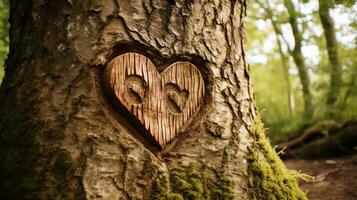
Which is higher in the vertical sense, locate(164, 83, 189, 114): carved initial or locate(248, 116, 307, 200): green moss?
locate(164, 83, 189, 114): carved initial

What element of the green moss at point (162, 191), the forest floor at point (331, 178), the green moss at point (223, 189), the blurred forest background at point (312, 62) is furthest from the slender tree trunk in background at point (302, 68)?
the green moss at point (162, 191)

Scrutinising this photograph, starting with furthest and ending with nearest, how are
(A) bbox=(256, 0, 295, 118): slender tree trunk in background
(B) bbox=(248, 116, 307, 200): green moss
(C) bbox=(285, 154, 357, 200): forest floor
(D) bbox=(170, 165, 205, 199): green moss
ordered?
(A) bbox=(256, 0, 295, 118): slender tree trunk in background → (C) bbox=(285, 154, 357, 200): forest floor → (B) bbox=(248, 116, 307, 200): green moss → (D) bbox=(170, 165, 205, 199): green moss

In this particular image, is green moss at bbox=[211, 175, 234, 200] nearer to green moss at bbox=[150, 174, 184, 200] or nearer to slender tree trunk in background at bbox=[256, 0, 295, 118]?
green moss at bbox=[150, 174, 184, 200]

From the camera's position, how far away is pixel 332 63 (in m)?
7.38

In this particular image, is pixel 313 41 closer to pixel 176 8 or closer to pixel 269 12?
pixel 269 12

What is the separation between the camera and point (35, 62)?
193cm

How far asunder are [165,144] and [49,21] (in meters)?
0.95

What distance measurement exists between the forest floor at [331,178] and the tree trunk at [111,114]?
1.56 metres

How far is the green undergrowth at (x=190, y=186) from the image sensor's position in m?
1.82

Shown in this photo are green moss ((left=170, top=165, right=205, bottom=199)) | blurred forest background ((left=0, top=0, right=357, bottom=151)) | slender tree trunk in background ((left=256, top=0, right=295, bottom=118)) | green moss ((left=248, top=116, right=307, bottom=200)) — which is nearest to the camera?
green moss ((left=170, top=165, right=205, bottom=199))

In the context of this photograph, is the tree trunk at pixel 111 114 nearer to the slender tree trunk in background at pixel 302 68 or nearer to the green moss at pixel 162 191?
the green moss at pixel 162 191

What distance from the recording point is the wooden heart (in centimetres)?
180

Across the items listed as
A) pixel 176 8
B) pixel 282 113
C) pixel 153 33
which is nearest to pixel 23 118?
pixel 153 33

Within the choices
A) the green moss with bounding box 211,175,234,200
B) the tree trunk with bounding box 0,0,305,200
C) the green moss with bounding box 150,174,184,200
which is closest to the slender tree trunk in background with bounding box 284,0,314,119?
the tree trunk with bounding box 0,0,305,200
